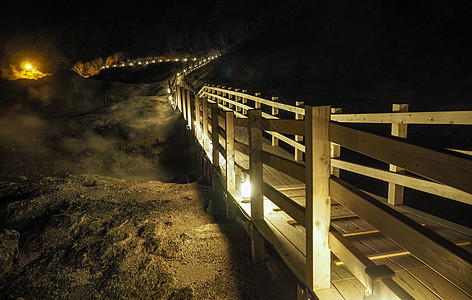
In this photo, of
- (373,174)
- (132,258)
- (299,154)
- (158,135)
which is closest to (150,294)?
(132,258)

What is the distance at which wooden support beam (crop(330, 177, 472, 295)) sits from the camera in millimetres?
1612

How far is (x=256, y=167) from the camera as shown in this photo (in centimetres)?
449

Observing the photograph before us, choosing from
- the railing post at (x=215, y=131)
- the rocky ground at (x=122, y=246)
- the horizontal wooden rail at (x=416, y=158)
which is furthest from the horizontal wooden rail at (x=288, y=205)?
the railing post at (x=215, y=131)

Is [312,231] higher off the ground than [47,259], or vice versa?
[312,231]

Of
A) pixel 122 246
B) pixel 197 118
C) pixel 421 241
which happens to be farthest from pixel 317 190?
pixel 197 118

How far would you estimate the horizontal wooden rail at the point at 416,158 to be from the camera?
154cm

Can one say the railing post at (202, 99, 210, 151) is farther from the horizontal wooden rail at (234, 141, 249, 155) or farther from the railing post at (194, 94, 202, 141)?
the horizontal wooden rail at (234, 141, 249, 155)

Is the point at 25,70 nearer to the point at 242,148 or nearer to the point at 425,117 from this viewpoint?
the point at 242,148

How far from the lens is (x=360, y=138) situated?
235 centimetres

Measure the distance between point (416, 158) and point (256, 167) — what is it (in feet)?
9.05

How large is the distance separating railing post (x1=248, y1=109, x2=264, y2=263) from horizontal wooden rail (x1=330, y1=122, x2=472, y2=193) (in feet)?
6.06

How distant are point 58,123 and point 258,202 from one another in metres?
17.9

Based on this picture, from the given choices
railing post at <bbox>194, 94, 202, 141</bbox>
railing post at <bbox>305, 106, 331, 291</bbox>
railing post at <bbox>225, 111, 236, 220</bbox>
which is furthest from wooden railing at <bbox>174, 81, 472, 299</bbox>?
railing post at <bbox>194, 94, 202, 141</bbox>

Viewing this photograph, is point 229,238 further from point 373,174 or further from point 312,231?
point 312,231
